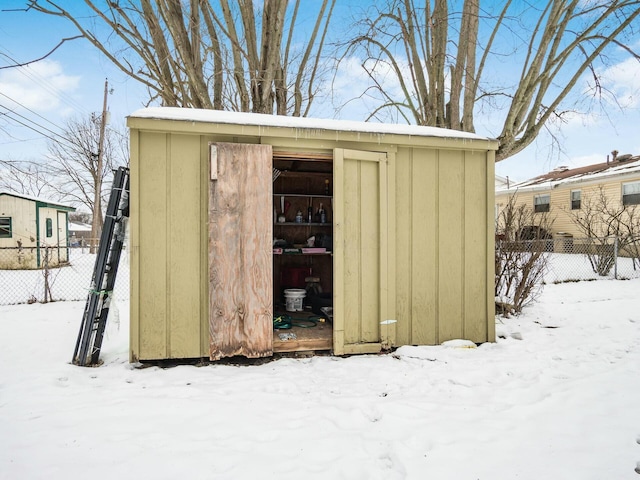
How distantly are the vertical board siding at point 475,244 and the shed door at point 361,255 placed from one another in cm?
94

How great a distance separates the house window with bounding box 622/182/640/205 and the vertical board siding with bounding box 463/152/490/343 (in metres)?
11.5

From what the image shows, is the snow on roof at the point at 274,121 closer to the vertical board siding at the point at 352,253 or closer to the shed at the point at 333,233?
the shed at the point at 333,233

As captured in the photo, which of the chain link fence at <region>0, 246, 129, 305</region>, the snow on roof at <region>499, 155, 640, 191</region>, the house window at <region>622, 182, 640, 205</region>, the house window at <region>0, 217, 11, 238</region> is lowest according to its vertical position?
the chain link fence at <region>0, 246, 129, 305</region>

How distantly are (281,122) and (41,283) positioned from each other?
7.01 m

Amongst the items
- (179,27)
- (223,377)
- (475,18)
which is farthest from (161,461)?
(475,18)

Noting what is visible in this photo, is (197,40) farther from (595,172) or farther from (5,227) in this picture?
(595,172)

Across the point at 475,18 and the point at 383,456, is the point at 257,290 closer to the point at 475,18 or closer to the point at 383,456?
the point at 383,456

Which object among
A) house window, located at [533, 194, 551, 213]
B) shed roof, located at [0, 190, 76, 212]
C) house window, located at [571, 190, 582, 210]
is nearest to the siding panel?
shed roof, located at [0, 190, 76, 212]

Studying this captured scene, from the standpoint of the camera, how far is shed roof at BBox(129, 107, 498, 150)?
3.07 meters

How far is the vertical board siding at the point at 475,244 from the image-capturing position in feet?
12.3

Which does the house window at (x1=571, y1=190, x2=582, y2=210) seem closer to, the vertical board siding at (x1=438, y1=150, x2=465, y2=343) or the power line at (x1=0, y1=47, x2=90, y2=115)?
the vertical board siding at (x1=438, y1=150, x2=465, y2=343)

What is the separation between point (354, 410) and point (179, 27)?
229 inches

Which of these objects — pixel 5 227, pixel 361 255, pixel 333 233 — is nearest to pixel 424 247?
pixel 361 255

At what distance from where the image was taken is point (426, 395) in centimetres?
261
